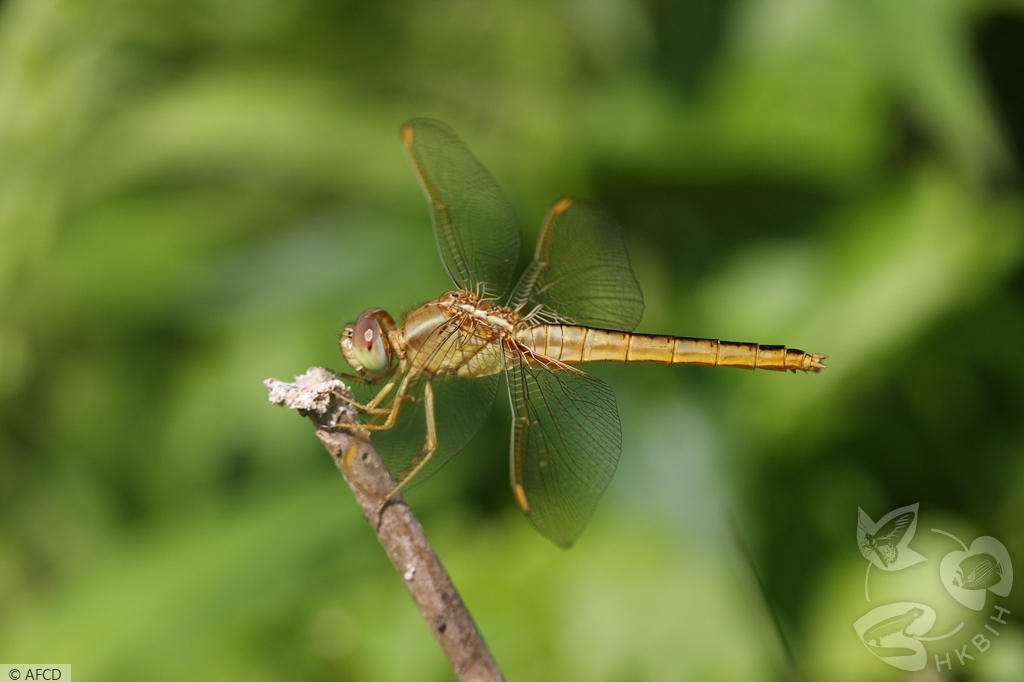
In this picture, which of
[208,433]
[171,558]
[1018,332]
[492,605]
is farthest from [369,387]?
[1018,332]

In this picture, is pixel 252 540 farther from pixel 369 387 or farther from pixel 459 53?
pixel 459 53

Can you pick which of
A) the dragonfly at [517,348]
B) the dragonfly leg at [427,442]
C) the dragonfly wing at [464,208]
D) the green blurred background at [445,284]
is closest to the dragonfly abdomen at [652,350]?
the dragonfly at [517,348]

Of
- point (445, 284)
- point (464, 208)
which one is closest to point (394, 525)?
point (464, 208)

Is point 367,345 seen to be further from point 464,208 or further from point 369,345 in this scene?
point 464,208

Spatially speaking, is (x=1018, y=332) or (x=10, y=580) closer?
(x=1018, y=332)

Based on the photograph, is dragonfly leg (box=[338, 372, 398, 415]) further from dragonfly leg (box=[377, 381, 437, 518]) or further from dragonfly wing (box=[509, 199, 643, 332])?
dragonfly wing (box=[509, 199, 643, 332])

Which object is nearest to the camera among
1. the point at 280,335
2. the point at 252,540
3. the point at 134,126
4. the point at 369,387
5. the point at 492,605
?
the point at 369,387
